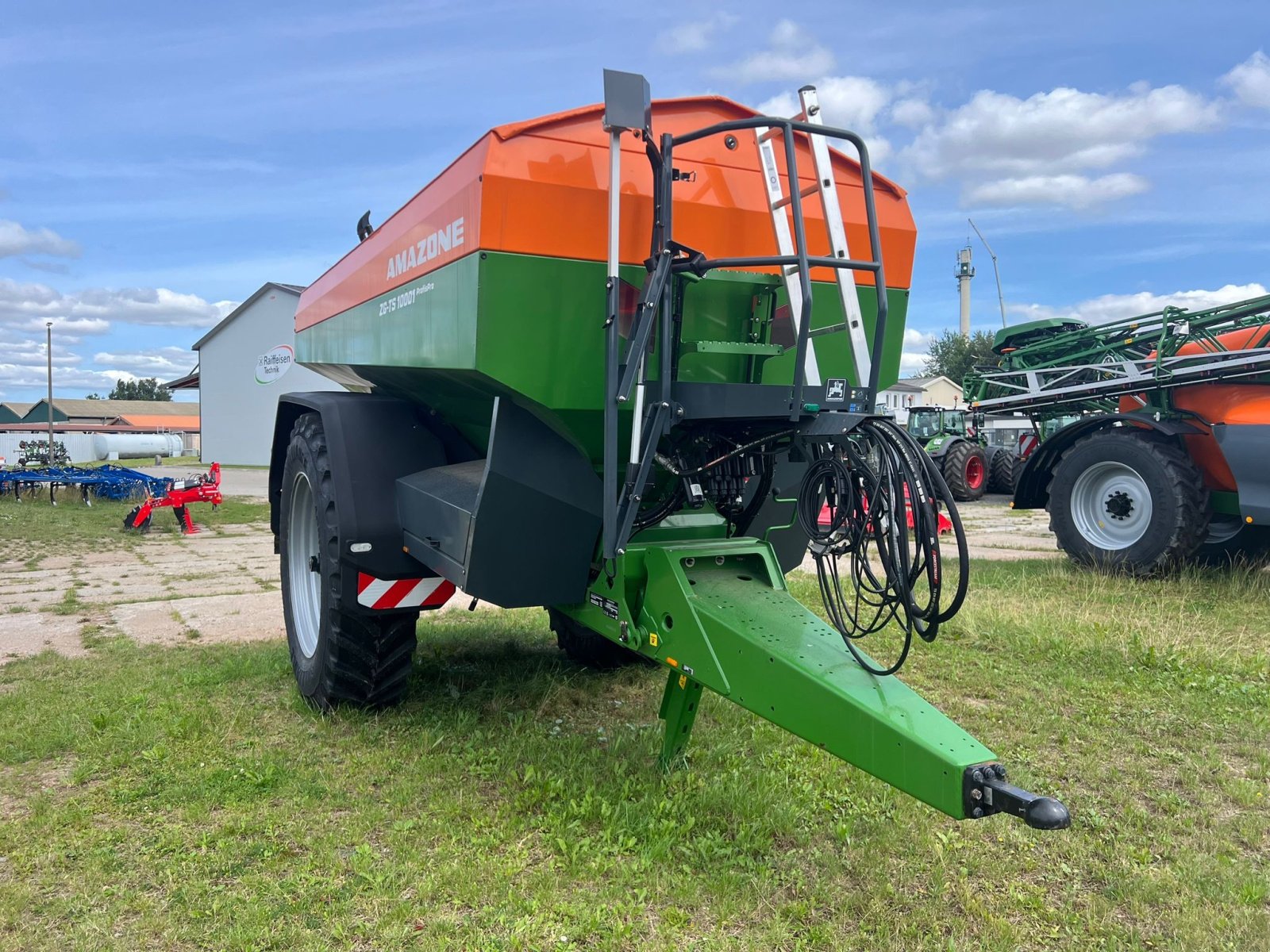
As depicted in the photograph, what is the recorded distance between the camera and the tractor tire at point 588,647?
16.6 ft

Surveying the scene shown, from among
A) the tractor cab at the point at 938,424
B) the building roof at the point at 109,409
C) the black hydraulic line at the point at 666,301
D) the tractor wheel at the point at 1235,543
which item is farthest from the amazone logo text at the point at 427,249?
the building roof at the point at 109,409

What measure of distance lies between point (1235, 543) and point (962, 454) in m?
9.06

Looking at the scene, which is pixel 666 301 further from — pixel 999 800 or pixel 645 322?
pixel 999 800

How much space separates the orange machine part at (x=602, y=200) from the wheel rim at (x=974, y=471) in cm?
1434

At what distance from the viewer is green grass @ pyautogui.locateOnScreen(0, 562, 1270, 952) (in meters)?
2.64

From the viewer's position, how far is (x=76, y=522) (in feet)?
43.3

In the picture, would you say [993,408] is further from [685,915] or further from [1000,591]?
[685,915]

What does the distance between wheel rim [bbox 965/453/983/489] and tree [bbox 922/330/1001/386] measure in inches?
1229

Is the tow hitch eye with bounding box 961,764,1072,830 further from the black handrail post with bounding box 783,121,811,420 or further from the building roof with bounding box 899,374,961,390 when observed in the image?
the building roof with bounding box 899,374,961,390

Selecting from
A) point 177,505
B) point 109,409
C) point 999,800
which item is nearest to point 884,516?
point 999,800

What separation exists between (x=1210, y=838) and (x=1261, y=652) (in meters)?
2.77

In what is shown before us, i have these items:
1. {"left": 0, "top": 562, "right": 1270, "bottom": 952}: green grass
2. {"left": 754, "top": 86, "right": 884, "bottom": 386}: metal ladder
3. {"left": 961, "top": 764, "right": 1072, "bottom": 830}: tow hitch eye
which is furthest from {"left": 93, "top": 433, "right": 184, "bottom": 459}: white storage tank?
{"left": 961, "top": 764, "right": 1072, "bottom": 830}: tow hitch eye

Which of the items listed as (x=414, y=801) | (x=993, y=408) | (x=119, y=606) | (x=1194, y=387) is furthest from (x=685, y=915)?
(x=993, y=408)

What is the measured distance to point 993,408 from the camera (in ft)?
32.3
